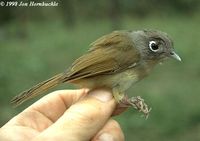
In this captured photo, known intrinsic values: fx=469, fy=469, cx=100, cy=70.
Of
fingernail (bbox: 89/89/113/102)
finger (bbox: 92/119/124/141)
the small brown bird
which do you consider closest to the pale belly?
the small brown bird

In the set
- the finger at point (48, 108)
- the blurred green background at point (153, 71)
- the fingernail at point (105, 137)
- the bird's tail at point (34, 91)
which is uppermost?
the bird's tail at point (34, 91)

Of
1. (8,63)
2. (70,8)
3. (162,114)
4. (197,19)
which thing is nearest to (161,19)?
(197,19)

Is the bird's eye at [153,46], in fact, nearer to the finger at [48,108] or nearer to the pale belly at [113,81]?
the pale belly at [113,81]

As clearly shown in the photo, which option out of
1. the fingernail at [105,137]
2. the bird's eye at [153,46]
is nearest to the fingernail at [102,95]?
the fingernail at [105,137]

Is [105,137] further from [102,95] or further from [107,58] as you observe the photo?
[107,58]

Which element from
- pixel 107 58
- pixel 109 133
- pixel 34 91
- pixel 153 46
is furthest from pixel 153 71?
pixel 109 133

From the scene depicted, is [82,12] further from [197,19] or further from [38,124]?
[38,124]
